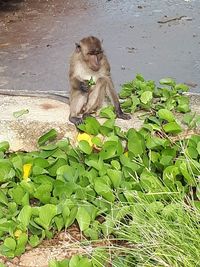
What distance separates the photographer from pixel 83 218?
366 cm

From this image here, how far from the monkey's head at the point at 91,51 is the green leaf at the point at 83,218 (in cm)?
147

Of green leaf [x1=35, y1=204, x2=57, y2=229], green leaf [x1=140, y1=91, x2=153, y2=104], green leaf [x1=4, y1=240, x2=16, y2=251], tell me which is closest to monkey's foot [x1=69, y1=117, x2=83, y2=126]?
green leaf [x1=140, y1=91, x2=153, y2=104]

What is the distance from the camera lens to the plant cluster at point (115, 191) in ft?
10.5

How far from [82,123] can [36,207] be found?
1.09 metres

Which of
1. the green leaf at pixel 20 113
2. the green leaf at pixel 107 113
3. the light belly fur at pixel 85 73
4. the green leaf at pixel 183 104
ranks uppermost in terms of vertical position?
the light belly fur at pixel 85 73

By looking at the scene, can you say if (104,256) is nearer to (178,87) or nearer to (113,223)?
(113,223)

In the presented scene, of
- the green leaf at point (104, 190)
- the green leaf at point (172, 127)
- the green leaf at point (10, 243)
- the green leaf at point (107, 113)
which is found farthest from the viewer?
the green leaf at point (107, 113)

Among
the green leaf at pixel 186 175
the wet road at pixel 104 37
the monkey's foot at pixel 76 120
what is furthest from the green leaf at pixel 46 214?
the wet road at pixel 104 37

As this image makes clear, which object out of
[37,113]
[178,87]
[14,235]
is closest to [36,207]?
[14,235]

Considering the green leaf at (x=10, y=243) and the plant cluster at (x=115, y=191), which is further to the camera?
the green leaf at (x=10, y=243)

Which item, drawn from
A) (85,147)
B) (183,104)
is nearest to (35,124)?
(85,147)

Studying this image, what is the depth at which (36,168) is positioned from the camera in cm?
417

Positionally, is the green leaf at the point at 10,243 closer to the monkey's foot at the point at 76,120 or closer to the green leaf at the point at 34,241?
the green leaf at the point at 34,241

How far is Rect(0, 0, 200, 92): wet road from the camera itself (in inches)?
283
